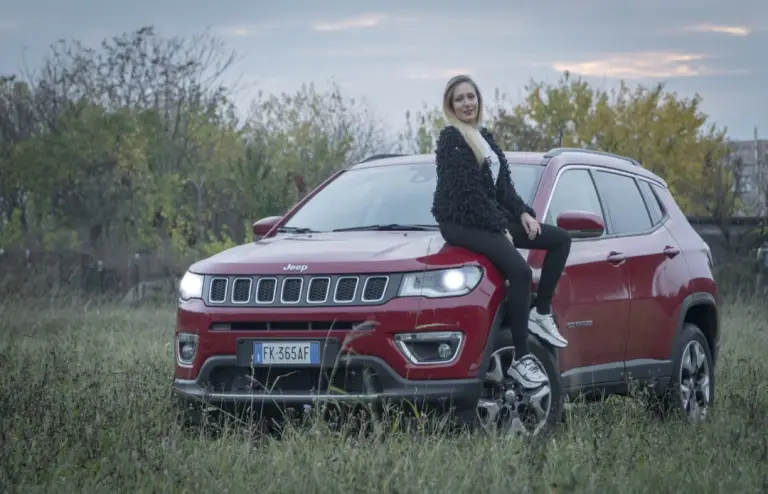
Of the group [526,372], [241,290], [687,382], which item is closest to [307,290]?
[241,290]

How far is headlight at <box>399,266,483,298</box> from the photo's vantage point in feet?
22.9

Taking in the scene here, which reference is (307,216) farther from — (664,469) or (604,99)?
(604,99)

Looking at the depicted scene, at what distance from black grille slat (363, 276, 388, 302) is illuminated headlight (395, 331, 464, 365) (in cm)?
23

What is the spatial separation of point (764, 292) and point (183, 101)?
26170 mm

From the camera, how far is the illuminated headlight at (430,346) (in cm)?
692

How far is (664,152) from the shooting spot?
46.8 metres

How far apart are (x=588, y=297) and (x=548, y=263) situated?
556 mm

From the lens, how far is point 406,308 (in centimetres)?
691

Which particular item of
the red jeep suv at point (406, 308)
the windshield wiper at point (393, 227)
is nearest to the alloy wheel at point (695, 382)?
the red jeep suv at point (406, 308)

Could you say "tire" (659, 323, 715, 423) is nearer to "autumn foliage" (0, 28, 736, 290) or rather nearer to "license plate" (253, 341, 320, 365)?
"license plate" (253, 341, 320, 365)

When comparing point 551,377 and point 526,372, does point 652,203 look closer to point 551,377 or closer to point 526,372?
point 551,377

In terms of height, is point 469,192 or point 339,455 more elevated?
point 469,192

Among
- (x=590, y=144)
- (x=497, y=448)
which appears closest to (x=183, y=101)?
(x=590, y=144)

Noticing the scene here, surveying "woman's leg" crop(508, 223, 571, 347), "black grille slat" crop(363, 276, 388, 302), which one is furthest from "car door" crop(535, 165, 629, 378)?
"black grille slat" crop(363, 276, 388, 302)
